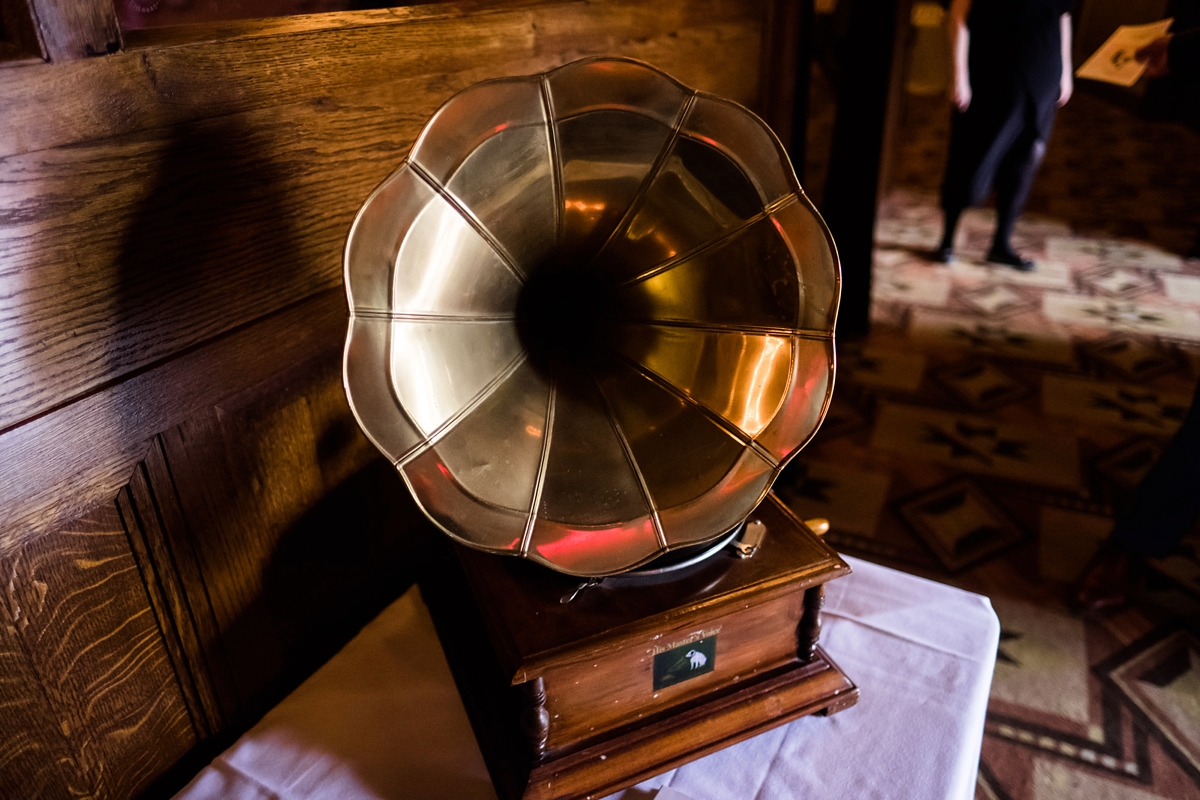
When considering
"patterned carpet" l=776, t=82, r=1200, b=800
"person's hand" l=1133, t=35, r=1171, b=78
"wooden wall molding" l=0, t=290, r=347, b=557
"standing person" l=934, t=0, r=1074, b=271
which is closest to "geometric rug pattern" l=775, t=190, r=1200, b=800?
"patterned carpet" l=776, t=82, r=1200, b=800

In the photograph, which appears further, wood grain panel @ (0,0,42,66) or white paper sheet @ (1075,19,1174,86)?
white paper sheet @ (1075,19,1174,86)

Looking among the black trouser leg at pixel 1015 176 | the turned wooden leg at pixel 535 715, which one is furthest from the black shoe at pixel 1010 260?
the turned wooden leg at pixel 535 715

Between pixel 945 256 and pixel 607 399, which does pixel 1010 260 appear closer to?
pixel 945 256

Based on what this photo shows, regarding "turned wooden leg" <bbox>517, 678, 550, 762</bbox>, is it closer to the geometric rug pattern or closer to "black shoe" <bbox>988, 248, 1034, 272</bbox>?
the geometric rug pattern

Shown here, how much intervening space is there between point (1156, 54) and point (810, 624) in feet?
4.78

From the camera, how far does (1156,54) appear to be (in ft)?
5.01

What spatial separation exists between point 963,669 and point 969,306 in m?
2.51

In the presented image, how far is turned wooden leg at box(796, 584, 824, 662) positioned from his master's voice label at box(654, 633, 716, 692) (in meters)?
0.12

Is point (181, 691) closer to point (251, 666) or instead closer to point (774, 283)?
point (251, 666)

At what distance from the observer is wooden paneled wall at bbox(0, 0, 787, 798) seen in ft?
2.05

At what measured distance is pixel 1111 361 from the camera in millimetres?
2615

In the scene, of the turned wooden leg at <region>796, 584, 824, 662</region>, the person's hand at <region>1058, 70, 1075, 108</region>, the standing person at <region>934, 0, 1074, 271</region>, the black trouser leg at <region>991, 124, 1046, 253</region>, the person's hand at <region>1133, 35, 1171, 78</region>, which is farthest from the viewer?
the black trouser leg at <region>991, 124, 1046, 253</region>

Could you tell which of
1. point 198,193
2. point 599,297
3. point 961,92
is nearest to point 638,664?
point 599,297

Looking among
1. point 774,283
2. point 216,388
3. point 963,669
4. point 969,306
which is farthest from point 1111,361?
point 216,388
